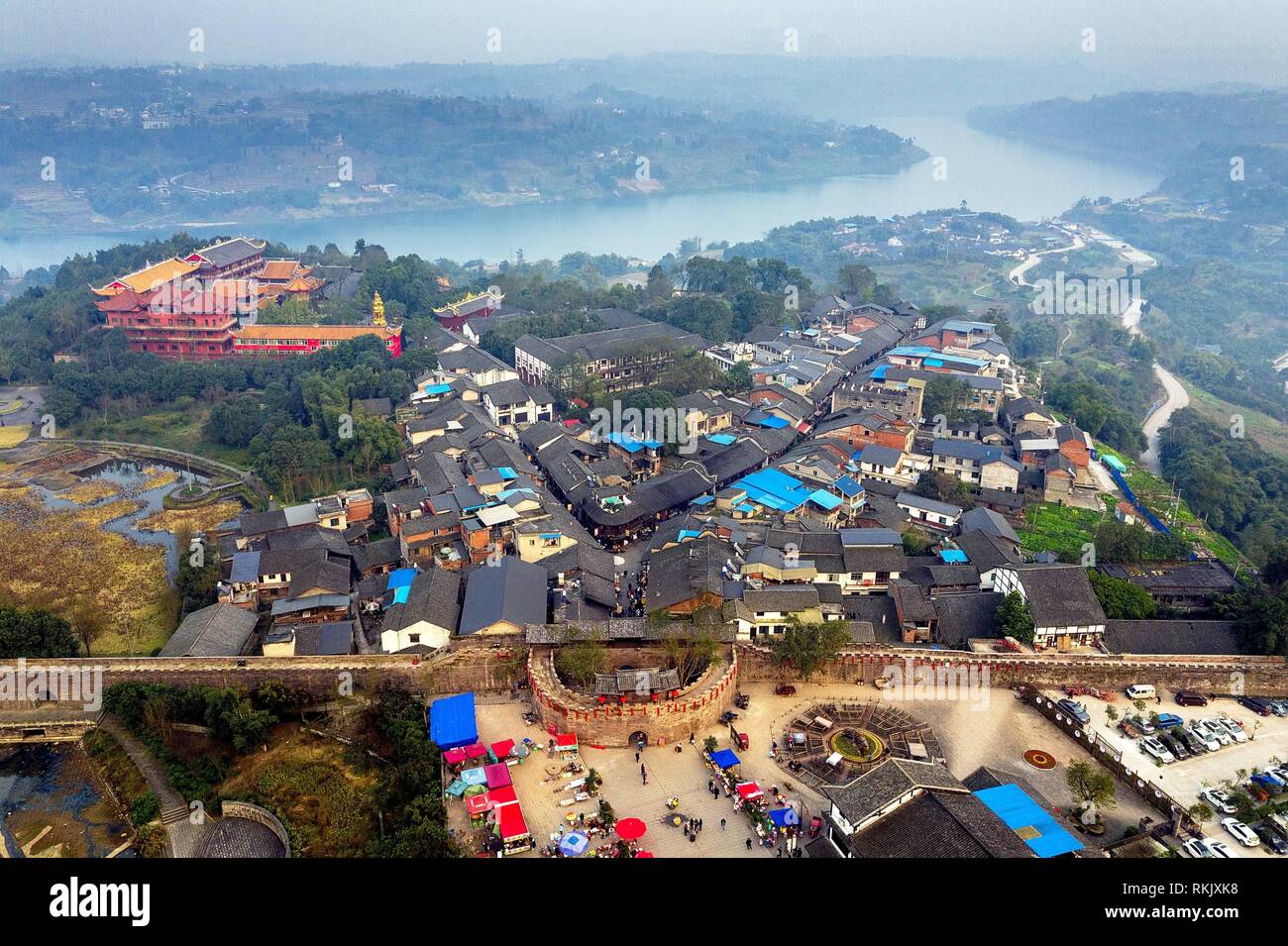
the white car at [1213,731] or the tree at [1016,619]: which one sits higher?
the tree at [1016,619]

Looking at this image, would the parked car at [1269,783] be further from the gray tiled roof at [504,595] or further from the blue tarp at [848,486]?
the gray tiled roof at [504,595]

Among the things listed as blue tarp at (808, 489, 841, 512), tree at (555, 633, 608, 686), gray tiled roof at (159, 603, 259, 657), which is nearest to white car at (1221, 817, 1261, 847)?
tree at (555, 633, 608, 686)

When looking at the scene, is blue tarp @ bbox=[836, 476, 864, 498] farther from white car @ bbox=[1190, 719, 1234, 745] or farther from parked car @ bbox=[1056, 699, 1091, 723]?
white car @ bbox=[1190, 719, 1234, 745]

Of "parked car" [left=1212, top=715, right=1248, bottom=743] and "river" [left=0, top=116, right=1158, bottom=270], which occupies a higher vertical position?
"river" [left=0, top=116, right=1158, bottom=270]

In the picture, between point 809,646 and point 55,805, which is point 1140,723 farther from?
point 55,805

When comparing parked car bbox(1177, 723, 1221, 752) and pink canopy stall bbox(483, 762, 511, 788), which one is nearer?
pink canopy stall bbox(483, 762, 511, 788)

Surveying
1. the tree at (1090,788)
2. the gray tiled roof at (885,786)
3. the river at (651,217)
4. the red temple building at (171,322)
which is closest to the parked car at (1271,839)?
the tree at (1090,788)

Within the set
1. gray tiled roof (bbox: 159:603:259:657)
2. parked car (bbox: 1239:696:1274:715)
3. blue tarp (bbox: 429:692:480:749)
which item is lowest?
parked car (bbox: 1239:696:1274:715)
